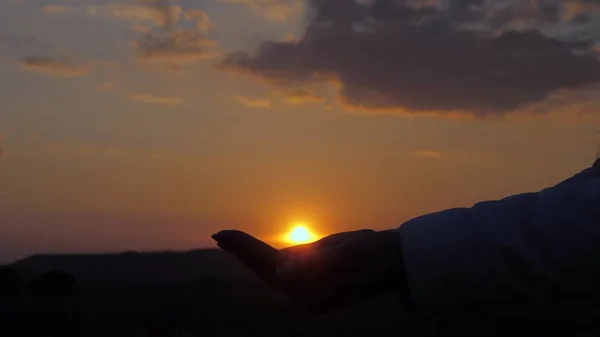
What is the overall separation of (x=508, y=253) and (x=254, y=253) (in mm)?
670

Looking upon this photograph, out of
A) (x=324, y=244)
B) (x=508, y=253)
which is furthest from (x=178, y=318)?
(x=508, y=253)

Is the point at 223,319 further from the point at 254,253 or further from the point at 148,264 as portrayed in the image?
the point at 148,264

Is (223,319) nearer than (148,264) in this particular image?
Yes

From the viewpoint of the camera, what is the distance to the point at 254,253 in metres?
2.18

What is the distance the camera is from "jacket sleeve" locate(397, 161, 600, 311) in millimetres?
1764

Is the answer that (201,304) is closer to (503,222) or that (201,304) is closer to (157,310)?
(157,310)

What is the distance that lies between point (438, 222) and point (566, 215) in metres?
0.25

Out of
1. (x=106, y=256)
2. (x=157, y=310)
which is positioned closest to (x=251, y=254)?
(x=157, y=310)

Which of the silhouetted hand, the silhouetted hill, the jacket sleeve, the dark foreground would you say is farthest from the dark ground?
the silhouetted hill

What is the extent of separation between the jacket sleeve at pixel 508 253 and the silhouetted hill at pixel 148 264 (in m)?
64.1

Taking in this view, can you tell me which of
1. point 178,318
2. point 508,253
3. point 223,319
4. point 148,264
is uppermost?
point 148,264

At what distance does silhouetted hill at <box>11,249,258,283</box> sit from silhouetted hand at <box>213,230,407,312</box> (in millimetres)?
63875

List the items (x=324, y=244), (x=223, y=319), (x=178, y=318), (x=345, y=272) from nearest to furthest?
(x=345, y=272), (x=324, y=244), (x=178, y=318), (x=223, y=319)

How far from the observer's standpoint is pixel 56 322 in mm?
22656
